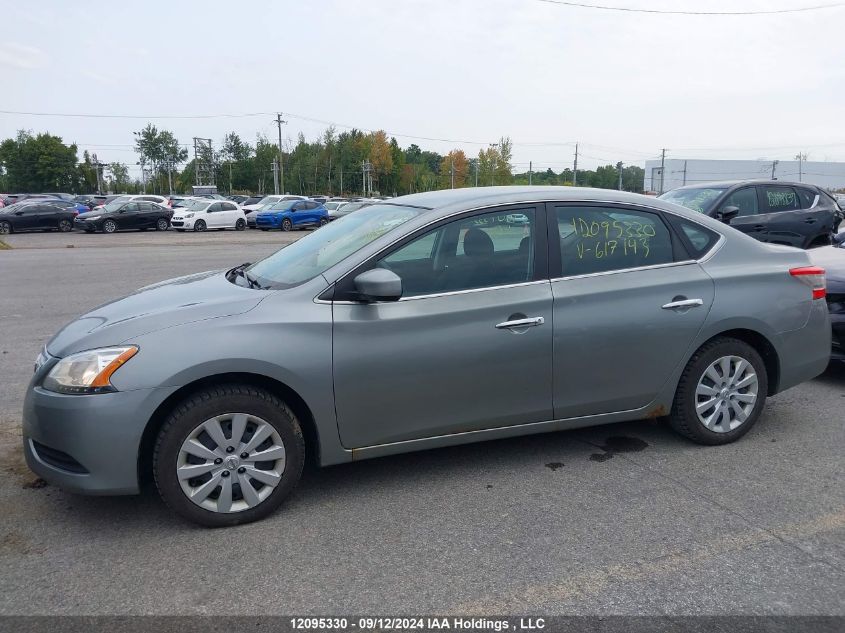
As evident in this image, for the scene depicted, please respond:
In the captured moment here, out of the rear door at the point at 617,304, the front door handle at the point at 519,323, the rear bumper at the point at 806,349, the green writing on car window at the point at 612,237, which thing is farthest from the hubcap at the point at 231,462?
the rear bumper at the point at 806,349

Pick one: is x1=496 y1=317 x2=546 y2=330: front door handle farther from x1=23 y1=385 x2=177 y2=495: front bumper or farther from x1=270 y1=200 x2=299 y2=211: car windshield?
x1=270 y1=200 x2=299 y2=211: car windshield

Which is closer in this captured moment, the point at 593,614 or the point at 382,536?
the point at 593,614

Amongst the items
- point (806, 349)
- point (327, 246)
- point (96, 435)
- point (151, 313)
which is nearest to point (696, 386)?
point (806, 349)

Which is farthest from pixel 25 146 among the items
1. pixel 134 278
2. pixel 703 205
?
pixel 703 205

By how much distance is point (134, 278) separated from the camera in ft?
42.8

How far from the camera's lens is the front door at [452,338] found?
142 inches

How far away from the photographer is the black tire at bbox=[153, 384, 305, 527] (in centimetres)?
329

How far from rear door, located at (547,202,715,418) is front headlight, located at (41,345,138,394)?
2.35 meters

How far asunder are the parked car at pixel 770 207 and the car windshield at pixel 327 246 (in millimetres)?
7702

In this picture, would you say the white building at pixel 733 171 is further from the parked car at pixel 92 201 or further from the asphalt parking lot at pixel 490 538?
the asphalt parking lot at pixel 490 538

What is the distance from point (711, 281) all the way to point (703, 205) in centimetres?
702

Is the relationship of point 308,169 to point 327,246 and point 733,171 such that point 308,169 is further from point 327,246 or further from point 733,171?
point 327,246

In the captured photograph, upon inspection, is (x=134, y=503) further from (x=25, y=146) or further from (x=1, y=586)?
(x=25, y=146)

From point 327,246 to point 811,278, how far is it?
130 inches
